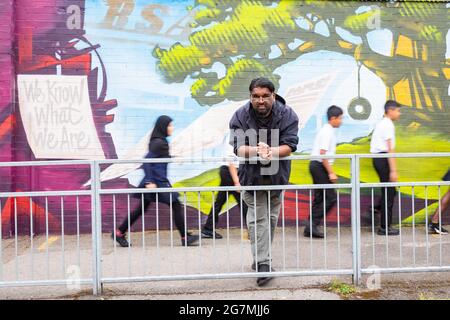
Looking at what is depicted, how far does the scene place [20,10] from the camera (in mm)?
6531

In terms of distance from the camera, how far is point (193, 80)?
6.80 metres

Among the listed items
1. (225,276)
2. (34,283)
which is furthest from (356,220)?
(34,283)

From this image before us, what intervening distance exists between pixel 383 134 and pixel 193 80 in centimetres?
272

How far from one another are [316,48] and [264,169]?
306cm

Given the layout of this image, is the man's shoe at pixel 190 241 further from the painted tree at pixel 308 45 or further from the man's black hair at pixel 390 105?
the man's black hair at pixel 390 105

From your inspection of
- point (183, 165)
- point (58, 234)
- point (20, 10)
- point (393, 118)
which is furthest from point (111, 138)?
point (393, 118)

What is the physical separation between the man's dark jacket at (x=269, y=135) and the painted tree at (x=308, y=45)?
2.32m

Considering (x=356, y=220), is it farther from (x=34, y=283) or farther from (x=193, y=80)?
(x=193, y=80)

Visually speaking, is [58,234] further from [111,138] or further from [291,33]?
[291,33]

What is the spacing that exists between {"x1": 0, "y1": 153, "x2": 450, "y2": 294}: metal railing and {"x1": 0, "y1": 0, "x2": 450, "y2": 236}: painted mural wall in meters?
0.28

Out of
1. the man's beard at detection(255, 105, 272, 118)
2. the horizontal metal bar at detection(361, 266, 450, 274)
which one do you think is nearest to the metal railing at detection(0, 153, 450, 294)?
the horizontal metal bar at detection(361, 266, 450, 274)

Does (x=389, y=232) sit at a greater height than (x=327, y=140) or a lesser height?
lesser

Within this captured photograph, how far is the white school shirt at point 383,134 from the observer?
649 cm

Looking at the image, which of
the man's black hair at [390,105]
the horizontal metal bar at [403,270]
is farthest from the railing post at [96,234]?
the man's black hair at [390,105]
